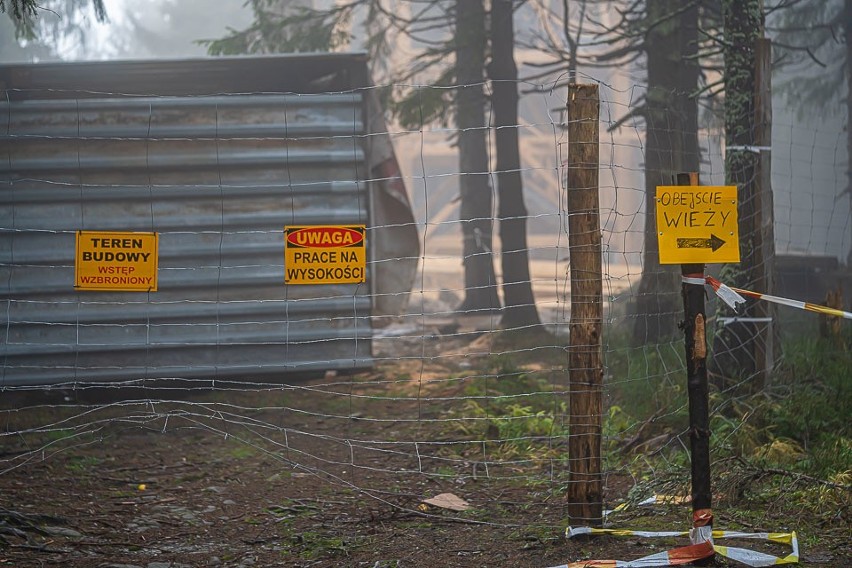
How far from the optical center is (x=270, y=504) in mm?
6086

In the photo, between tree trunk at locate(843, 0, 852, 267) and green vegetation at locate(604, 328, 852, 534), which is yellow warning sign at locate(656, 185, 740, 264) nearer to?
green vegetation at locate(604, 328, 852, 534)

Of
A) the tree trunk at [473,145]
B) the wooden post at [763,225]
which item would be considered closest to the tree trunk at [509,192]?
the tree trunk at [473,145]

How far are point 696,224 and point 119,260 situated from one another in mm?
3145

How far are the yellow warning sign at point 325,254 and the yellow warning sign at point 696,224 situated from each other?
167 cm

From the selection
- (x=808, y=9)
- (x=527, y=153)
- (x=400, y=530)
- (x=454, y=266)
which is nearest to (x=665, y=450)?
(x=400, y=530)

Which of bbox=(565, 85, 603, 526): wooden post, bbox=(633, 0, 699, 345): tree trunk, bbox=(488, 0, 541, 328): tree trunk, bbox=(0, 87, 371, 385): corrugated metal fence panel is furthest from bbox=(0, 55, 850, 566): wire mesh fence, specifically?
bbox=(488, 0, 541, 328): tree trunk

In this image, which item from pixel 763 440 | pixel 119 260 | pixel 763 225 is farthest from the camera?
pixel 763 225

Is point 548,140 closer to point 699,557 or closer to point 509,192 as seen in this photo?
point 509,192

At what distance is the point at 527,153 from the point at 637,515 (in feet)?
90.0

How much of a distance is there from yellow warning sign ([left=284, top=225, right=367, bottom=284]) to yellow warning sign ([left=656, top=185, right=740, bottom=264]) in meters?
1.67

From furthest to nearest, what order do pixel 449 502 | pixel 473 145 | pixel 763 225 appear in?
1. pixel 473 145
2. pixel 763 225
3. pixel 449 502

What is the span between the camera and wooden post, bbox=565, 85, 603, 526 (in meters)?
4.90

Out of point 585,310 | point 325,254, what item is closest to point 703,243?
point 585,310

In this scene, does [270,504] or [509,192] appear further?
[509,192]
